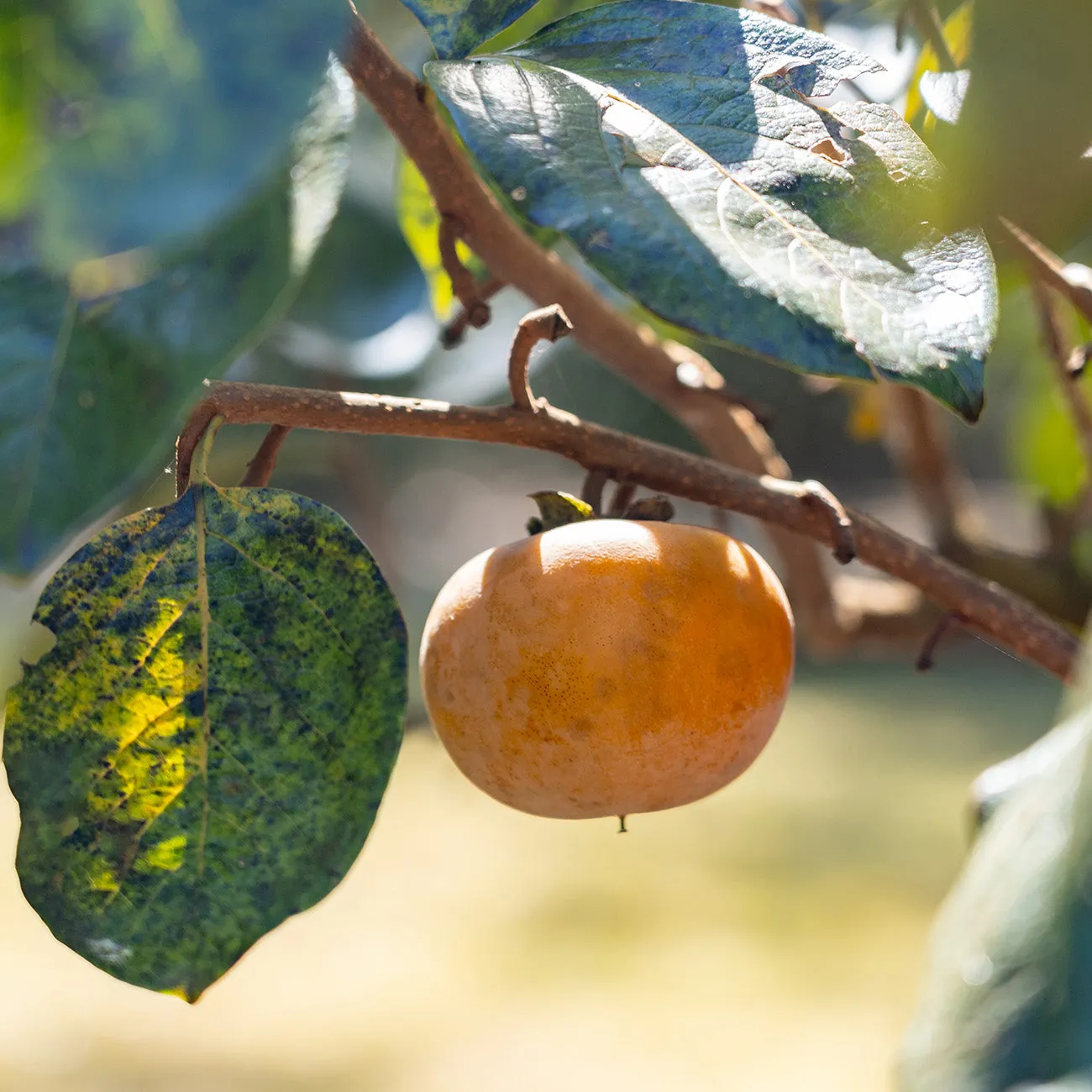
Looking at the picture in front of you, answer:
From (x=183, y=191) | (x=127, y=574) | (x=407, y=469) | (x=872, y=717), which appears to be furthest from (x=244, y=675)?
(x=407, y=469)

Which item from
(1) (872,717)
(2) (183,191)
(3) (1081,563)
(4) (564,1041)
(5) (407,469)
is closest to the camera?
(2) (183,191)

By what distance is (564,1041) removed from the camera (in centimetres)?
173

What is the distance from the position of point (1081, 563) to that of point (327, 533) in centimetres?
72

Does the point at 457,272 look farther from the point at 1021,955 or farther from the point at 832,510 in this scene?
the point at 1021,955

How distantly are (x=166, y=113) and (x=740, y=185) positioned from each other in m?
0.16

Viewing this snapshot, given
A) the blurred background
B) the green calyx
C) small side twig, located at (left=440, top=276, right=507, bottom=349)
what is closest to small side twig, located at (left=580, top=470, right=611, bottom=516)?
the green calyx

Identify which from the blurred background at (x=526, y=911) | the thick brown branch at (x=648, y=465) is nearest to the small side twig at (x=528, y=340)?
the thick brown branch at (x=648, y=465)

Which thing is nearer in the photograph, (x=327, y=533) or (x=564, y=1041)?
(x=327, y=533)

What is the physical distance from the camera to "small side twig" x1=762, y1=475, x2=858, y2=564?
426 mm

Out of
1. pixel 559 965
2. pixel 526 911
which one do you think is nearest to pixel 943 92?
pixel 559 965

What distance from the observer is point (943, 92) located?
381mm

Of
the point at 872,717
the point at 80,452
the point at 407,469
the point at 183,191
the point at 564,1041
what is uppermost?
the point at 183,191

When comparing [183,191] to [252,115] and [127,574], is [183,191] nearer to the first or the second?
[252,115]

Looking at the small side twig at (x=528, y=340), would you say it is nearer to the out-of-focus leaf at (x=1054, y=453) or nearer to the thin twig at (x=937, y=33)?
the thin twig at (x=937, y=33)
